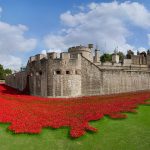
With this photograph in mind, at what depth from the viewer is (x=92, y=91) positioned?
43.0 m

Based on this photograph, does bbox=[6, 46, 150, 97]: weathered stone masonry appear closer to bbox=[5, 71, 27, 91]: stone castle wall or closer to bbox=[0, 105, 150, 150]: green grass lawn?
bbox=[5, 71, 27, 91]: stone castle wall

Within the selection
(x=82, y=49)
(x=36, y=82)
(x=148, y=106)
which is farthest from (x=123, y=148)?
(x=82, y=49)

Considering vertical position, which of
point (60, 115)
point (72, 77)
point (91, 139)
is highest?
point (72, 77)

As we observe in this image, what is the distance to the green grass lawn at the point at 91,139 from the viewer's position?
20.3 meters

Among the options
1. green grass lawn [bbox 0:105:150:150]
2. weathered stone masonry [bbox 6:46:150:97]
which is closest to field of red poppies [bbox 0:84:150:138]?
green grass lawn [bbox 0:105:150:150]

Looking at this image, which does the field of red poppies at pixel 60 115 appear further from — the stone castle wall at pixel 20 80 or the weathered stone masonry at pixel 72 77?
the stone castle wall at pixel 20 80

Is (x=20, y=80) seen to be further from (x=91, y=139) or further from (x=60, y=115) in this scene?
(x=91, y=139)

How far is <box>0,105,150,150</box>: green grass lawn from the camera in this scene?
2034cm

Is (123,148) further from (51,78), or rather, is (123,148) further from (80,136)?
(51,78)

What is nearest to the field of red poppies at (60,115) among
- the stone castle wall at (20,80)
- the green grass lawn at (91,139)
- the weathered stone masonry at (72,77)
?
the green grass lawn at (91,139)

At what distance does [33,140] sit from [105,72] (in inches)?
956

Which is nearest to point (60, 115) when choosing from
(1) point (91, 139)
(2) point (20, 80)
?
(1) point (91, 139)

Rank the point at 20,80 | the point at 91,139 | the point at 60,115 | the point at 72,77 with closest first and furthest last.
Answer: the point at 91,139 < the point at 60,115 < the point at 72,77 < the point at 20,80

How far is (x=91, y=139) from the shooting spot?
2161cm
